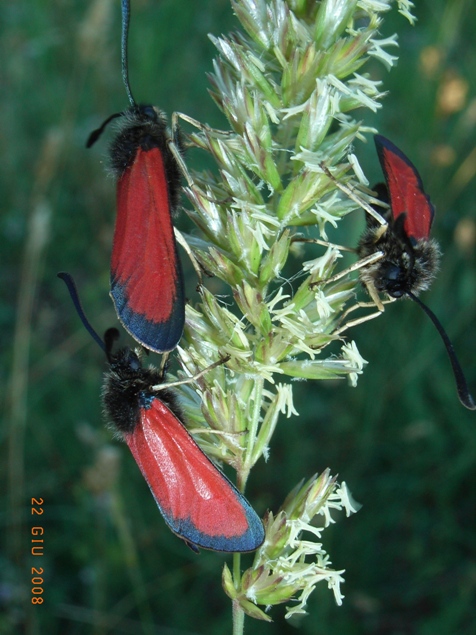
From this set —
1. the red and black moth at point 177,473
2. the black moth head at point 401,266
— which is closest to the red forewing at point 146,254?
the red and black moth at point 177,473

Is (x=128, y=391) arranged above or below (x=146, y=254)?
below

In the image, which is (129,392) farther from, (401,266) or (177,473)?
(401,266)

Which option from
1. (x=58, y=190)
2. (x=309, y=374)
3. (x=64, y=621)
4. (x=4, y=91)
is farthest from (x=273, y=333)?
(x=4, y=91)

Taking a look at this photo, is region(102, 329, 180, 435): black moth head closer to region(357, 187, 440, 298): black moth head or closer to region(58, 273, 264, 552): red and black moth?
region(58, 273, 264, 552): red and black moth

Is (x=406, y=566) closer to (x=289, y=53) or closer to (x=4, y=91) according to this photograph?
(x=289, y=53)

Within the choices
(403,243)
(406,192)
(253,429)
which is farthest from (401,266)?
(253,429)

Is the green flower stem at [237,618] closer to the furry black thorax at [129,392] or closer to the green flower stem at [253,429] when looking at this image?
the green flower stem at [253,429]

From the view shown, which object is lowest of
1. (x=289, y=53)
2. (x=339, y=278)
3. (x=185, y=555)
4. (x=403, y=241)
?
(x=185, y=555)
